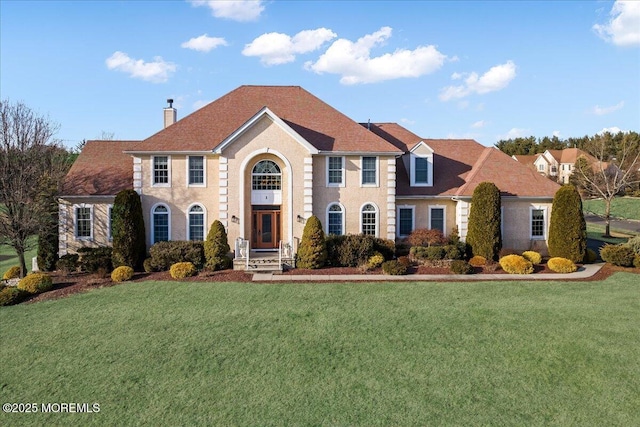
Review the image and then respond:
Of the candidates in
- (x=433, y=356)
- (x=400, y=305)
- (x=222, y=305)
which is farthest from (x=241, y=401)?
(x=400, y=305)

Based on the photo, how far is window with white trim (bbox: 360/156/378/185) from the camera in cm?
2412

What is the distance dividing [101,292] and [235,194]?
807cm

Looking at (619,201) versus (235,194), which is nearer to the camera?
(235,194)

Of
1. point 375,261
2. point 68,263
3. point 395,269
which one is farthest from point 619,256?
point 68,263

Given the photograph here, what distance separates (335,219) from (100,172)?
1409cm

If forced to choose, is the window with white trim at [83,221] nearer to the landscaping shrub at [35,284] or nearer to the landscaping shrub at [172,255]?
the landscaping shrub at [172,255]

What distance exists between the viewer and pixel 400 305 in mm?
15953

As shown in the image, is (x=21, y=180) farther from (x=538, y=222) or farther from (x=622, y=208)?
(x=622, y=208)

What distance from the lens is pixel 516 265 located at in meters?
21.0

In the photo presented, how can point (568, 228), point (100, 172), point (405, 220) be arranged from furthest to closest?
1. point (405, 220)
2. point (100, 172)
3. point (568, 228)

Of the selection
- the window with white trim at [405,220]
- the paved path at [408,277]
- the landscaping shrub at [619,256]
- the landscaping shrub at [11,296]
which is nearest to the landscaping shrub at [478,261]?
the paved path at [408,277]

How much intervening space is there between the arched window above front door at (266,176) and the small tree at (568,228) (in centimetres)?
1506

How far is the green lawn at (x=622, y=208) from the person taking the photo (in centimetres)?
5609

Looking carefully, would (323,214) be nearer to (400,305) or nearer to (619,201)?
(400,305)
